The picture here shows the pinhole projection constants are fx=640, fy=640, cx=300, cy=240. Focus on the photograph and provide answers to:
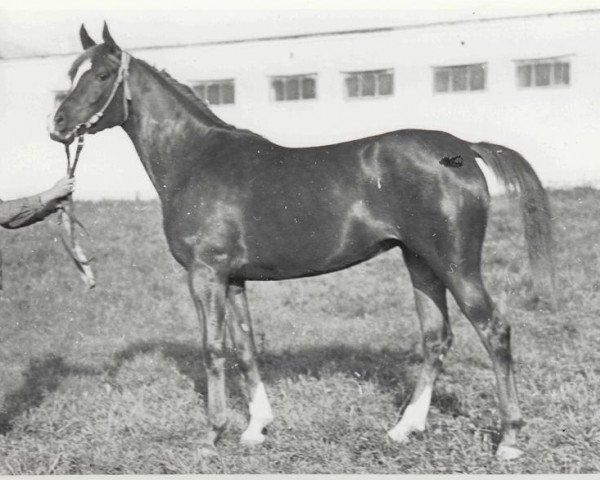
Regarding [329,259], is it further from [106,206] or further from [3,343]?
[106,206]

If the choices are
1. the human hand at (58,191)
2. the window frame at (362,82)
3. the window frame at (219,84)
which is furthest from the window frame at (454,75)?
the human hand at (58,191)

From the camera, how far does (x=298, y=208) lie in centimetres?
444

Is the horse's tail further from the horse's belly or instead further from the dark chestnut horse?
the horse's belly

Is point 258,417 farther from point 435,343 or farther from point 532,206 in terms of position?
point 532,206

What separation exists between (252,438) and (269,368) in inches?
59.8

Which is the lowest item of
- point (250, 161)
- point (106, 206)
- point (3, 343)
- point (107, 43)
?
point (3, 343)

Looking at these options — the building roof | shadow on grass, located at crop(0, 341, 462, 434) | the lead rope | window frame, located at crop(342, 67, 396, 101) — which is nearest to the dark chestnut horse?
the lead rope

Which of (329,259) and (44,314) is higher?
(329,259)

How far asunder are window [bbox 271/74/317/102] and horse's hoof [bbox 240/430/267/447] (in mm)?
11699

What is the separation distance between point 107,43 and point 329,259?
2.19m

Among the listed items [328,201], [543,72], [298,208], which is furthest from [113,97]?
[543,72]

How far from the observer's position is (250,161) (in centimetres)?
462

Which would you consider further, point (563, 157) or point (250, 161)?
point (563, 157)

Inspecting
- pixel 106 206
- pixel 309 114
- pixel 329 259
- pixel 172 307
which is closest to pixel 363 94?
pixel 309 114
